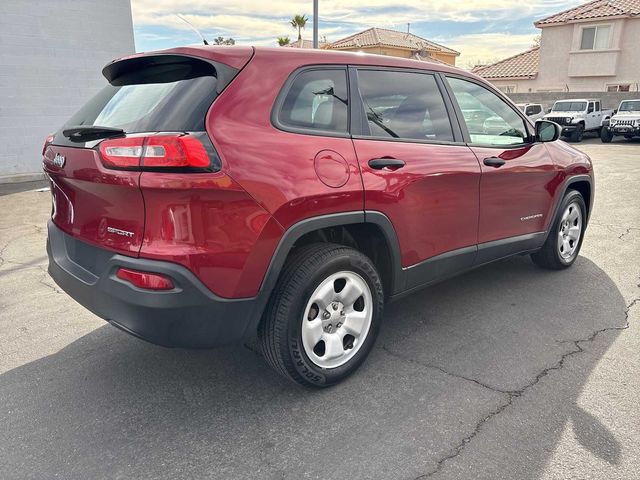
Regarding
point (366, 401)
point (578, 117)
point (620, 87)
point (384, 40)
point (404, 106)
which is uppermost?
point (384, 40)

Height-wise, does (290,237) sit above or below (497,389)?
above

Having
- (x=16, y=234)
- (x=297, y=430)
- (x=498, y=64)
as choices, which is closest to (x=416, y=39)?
(x=498, y=64)

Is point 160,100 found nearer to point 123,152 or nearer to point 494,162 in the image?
point 123,152

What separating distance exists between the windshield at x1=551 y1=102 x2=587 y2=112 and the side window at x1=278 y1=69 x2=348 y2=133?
22007 mm

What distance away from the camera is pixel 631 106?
20391 mm

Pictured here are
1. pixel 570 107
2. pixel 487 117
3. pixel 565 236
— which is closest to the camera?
pixel 487 117

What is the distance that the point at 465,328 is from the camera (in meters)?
3.56

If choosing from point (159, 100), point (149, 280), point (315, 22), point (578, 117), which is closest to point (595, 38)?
point (578, 117)

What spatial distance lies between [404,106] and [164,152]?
163 cm

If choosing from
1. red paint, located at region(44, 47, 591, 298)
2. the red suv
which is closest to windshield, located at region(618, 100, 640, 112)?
the red suv

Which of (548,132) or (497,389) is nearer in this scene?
(497,389)

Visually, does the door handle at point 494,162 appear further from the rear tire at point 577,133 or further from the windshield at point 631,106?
the windshield at point 631,106

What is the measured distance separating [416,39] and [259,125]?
49258mm

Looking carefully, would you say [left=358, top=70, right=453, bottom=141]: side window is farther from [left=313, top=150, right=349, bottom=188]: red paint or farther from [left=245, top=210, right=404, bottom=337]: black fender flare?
[left=245, top=210, right=404, bottom=337]: black fender flare
